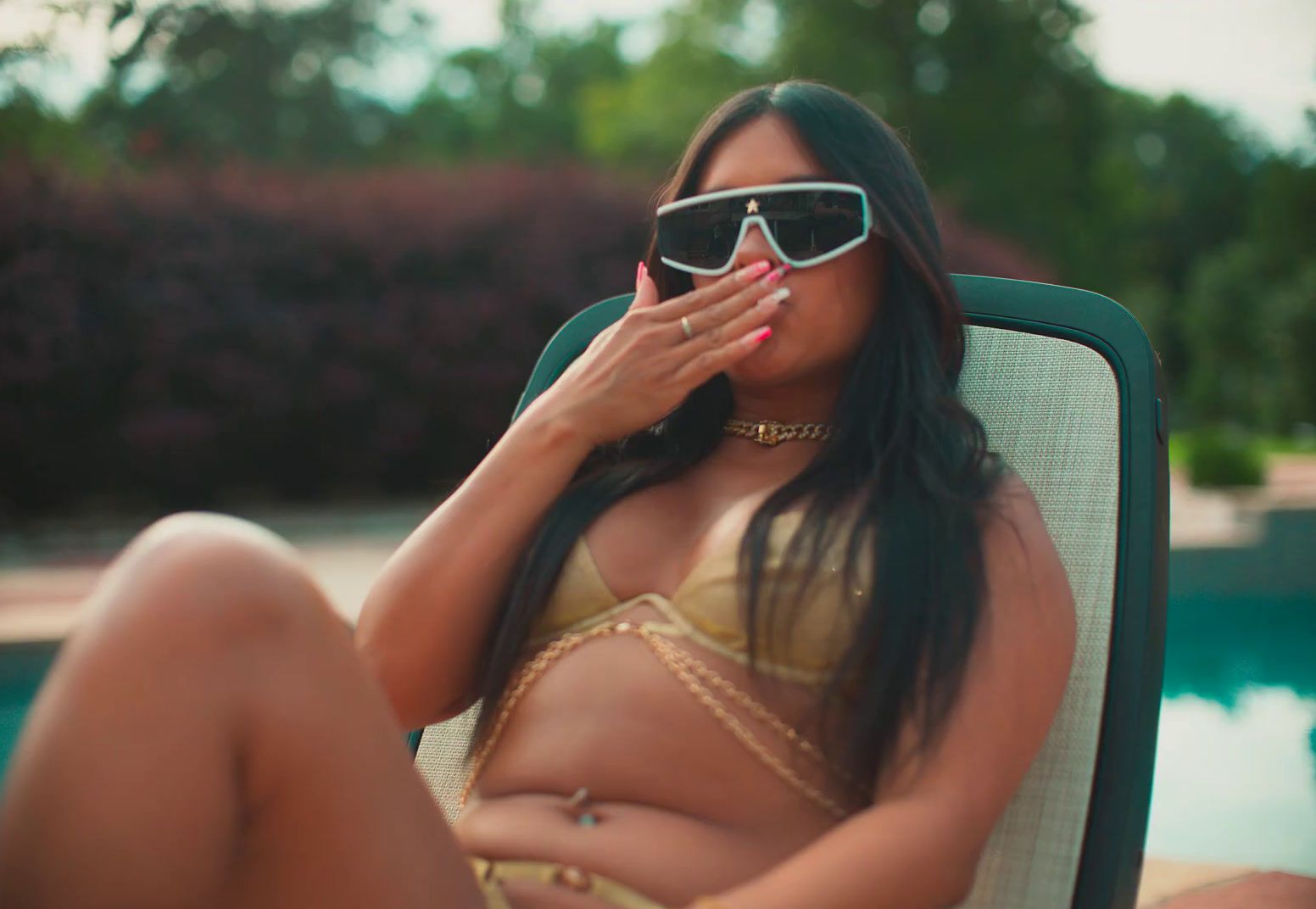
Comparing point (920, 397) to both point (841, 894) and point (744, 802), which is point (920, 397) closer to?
point (744, 802)

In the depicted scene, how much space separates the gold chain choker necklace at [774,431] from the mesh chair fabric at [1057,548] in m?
0.38

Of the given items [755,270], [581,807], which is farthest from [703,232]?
[581,807]

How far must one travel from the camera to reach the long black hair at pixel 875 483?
1670 mm

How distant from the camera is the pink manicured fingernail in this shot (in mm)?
2010

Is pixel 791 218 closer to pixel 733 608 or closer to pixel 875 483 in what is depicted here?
pixel 875 483

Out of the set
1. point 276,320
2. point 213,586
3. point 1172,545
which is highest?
point 276,320

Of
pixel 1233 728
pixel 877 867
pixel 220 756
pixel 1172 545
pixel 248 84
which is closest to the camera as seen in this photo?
pixel 220 756

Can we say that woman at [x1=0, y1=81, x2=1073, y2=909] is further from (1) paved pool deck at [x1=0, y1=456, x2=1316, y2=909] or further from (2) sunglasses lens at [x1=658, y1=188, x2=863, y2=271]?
(1) paved pool deck at [x1=0, y1=456, x2=1316, y2=909]

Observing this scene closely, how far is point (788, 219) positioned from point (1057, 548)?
712mm

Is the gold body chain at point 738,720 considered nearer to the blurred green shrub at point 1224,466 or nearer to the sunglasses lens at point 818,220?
the sunglasses lens at point 818,220

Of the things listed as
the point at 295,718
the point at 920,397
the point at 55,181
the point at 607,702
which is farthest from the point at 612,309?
the point at 55,181

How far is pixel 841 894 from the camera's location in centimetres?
149

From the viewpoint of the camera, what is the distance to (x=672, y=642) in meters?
1.81

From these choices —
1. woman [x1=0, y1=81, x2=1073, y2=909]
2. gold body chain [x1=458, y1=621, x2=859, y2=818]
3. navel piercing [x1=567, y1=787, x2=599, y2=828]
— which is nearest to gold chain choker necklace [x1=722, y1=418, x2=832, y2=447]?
woman [x1=0, y1=81, x2=1073, y2=909]
